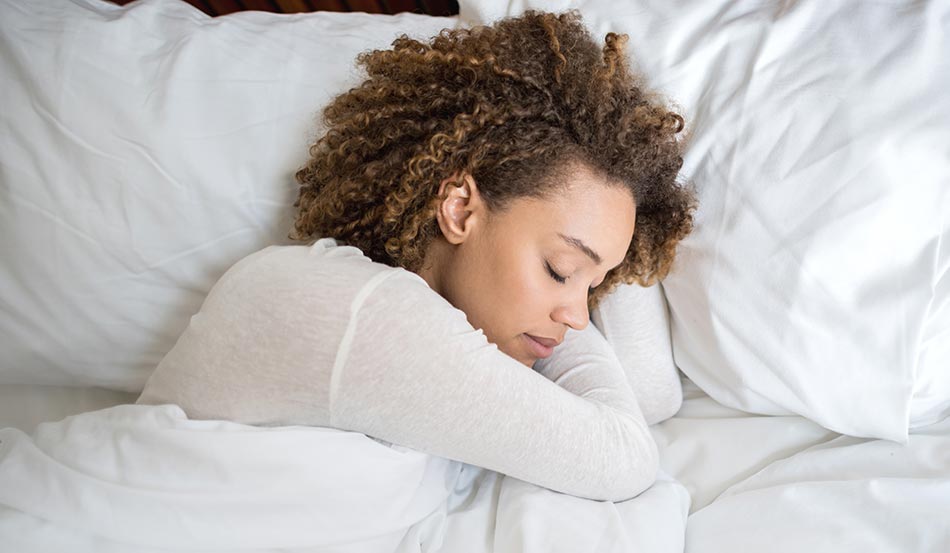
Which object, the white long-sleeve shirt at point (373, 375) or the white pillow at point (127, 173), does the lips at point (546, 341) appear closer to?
Answer: the white long-sleeve shirt at point (373, 375)

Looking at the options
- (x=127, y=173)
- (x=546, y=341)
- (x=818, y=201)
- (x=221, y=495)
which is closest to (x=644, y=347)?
(x=546, y=341)

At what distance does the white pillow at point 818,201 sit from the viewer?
39.2 inches

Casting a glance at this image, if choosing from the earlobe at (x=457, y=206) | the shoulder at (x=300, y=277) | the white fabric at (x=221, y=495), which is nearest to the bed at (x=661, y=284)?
the white fabric at (x=221, y=495)

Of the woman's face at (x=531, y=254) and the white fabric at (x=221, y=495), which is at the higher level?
the woman's face at (x=531, y=254)

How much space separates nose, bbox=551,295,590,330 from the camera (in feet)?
3.34

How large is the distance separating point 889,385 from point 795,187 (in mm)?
285

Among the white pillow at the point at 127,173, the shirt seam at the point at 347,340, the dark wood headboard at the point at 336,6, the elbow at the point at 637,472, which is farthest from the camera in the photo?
the dark wood headboard at the point at 336,6

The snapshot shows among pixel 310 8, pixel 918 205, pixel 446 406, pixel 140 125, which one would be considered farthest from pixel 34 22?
pixel 918 205

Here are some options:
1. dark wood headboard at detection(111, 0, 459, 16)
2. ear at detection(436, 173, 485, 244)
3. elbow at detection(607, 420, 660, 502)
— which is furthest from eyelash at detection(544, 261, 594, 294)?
dark wood headboard at detection(111, 0, 459, 16)

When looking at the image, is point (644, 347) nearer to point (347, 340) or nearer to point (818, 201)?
point (818, 201)

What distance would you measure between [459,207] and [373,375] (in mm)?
308

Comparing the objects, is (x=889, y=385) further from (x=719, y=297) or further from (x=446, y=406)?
(x=446, y=406)

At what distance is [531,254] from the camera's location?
996 mm

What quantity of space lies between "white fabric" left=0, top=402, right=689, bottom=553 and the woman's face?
215 millimetres
